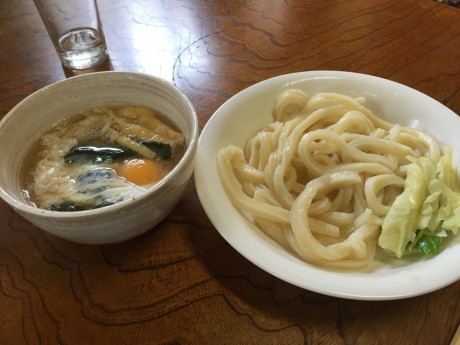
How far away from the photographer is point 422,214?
1174 mm

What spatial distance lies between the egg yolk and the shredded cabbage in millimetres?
686

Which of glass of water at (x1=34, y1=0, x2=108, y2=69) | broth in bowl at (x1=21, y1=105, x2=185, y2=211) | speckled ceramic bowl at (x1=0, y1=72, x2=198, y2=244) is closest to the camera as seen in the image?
speckled ceramic bowl at (x1=0, y1=72, x2=198, y2=244)

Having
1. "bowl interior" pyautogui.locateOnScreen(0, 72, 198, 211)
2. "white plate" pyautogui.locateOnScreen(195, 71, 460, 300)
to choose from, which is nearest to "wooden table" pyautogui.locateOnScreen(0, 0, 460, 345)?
"white plate" pyautogui.locateOnScreen(195, 71, 460, 300)

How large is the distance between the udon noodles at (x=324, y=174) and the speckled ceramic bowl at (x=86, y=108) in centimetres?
24

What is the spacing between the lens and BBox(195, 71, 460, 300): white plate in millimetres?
966

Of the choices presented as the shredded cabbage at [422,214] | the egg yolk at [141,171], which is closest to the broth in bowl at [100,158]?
the egg yolk at [141,171]

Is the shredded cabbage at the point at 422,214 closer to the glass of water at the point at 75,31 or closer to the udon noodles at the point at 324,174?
the udon noodles at the point at 324,174

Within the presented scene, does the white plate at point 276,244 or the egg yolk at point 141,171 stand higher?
the egg yolk at point 141,171

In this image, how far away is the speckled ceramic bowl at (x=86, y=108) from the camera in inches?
36.7

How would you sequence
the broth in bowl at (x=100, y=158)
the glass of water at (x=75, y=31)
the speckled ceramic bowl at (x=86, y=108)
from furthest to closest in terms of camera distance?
the glass of water at (x=75, y=31)
the broth in bowl at (x=100, y=158)
the speckled ceramic bowl at (x=86, y=108)

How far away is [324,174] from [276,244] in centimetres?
30

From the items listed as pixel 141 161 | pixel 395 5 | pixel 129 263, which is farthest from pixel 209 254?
pixel 395 5

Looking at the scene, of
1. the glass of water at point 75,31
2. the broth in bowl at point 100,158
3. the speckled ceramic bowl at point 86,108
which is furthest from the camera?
the glass of water at point 75,31

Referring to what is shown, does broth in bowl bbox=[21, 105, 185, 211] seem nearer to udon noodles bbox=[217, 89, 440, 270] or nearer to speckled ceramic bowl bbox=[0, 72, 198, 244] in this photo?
speckled ceramic bowl bbox=[0, 72, 198, 244]
